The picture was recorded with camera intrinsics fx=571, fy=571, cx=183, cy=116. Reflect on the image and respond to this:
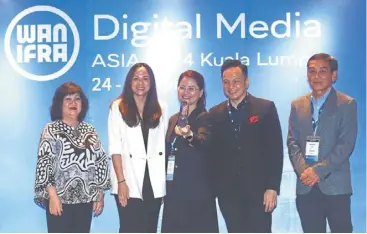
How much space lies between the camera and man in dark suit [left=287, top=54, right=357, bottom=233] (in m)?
4.62

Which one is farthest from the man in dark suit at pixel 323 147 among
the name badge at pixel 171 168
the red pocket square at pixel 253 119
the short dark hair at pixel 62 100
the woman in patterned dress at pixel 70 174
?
the short dark hair at pixel 62 100

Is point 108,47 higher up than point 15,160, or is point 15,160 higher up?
point 108,47

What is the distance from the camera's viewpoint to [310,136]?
4.65 metres

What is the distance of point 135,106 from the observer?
15.6ft

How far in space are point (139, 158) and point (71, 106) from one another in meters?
0.71

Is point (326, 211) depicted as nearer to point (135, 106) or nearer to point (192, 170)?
point (192, 170)

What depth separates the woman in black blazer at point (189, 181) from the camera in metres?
4.66

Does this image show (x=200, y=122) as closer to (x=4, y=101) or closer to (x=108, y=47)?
(x=108, y=47)

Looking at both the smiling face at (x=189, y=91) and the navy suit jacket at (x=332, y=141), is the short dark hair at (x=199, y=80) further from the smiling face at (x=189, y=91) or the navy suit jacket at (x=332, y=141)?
the navy suit jacket at (x=332, y=141)

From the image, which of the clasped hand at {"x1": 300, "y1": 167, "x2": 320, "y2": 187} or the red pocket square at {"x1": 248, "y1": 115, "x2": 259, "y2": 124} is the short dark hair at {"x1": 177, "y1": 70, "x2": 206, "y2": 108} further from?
the clasped hand at {"x1": 300, "y1": 167, "x2": 320, "y2": 187}

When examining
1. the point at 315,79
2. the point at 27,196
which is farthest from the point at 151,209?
the point at 315,79

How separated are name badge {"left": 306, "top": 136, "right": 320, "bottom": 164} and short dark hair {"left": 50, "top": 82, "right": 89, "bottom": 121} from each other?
1.86 m

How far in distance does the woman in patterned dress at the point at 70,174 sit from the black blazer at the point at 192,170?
585 mm

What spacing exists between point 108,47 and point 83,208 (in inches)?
53.3
